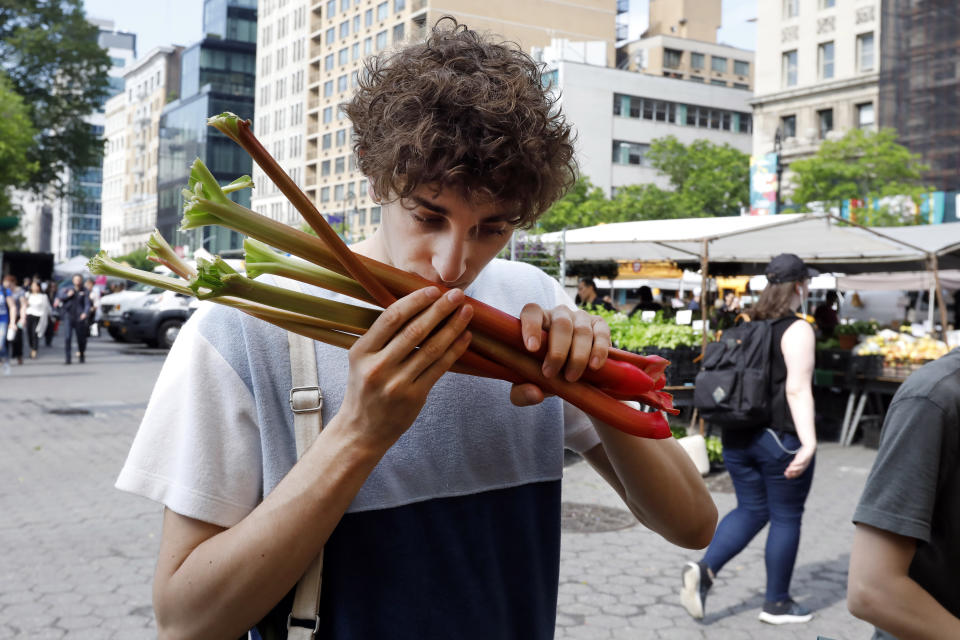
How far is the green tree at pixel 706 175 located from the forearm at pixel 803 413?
155 ft

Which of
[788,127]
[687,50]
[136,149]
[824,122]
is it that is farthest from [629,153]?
[136,149]

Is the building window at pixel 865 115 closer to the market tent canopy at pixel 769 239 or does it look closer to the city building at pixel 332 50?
the city building at pixel 332 50

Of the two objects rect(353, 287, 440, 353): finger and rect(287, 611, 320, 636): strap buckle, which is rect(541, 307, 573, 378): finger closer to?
rect(353, 287, 440, 353): finger

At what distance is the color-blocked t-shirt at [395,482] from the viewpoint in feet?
4.75

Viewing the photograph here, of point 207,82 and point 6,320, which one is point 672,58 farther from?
point 6,320

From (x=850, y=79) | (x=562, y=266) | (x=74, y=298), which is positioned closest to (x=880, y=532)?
(x=562, y=266)

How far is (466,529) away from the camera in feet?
5.30

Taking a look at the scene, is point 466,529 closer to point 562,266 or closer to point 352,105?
point 352,105

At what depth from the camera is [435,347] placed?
4.02 feet

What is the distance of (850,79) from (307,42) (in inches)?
2449

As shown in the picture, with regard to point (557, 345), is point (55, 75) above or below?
above

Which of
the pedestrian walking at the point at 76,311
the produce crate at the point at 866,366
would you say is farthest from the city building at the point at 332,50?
the produce crate at the point at 866,366

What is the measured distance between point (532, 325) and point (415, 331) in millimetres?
206

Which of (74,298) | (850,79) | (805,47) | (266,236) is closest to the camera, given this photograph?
(266,236)
